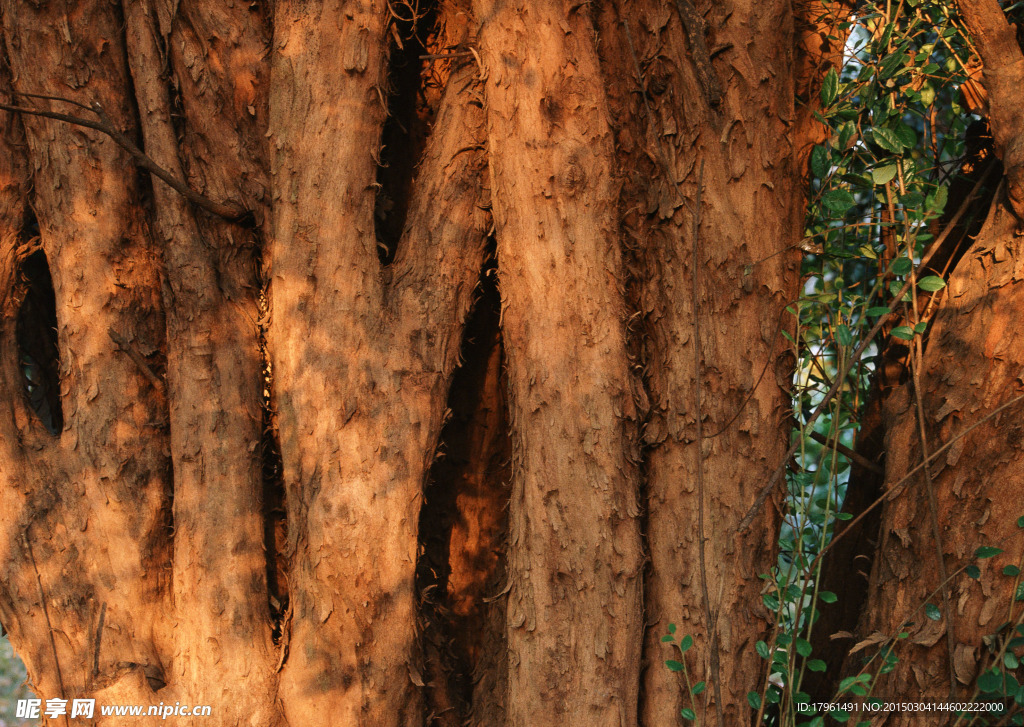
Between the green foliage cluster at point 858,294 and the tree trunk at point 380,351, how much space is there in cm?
8

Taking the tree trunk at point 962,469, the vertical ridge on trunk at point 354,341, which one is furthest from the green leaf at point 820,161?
the vertical ridge on trunk at point 354,341

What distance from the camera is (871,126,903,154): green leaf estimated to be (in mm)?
1795

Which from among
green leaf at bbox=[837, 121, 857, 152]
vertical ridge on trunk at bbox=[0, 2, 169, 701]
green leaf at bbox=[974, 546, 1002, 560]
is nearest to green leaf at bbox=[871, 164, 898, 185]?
green leaf at bbox=[837, 121, 857, 152]

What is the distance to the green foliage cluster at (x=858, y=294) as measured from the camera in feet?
5.40

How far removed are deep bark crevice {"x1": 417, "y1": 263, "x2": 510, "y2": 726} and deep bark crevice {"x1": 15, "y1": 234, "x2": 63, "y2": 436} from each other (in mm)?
1284

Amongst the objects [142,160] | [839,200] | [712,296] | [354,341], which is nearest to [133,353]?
[142,160]

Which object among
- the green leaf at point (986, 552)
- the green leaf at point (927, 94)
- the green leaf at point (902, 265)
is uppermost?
the green leaf at point (927, 94)

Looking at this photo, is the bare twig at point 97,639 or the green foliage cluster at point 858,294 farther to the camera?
the bare twig at point 97,639

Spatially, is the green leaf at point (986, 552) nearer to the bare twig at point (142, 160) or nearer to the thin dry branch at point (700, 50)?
the thin dry branch at point (700, 50)

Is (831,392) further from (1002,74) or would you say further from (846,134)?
(1002,74)

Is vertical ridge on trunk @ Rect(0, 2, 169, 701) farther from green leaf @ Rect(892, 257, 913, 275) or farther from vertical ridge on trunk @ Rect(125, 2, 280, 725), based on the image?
green leaf @ Rect(892, 257, 913, 275)

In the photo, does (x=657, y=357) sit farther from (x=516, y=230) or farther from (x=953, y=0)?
(x=953, y=0)

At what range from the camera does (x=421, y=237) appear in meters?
1.97

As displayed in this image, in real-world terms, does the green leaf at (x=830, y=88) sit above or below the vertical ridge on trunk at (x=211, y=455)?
above
